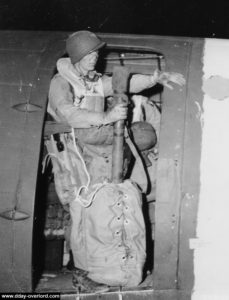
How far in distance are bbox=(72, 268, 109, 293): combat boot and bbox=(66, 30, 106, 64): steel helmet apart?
1.87 m

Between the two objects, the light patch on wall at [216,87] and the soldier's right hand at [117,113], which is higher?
the light patch on wall at [216,87]

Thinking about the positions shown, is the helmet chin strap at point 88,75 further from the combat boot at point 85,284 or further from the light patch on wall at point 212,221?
the combat boot at point 85,284

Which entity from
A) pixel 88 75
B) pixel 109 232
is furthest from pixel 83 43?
pixel 109 232

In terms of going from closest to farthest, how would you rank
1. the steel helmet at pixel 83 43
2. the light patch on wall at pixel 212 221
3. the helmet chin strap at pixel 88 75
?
the light patch on wall at pixel 212 221 → the steel helmet at pixel 83 43 → the helmet chin strap at pixel 88 75

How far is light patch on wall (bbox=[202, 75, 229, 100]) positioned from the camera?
9.77ft

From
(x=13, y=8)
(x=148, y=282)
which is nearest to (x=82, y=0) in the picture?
(x=13, y=8)

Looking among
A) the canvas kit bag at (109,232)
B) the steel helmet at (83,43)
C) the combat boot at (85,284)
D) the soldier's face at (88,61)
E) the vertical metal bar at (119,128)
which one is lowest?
the combat boot at (85,284)

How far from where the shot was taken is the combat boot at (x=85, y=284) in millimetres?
2902

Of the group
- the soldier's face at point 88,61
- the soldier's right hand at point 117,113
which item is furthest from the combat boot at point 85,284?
the soldier's face at point 88,61

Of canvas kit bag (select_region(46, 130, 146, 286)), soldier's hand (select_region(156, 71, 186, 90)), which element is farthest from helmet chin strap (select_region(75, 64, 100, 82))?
canvas kit bag (select_region(46, 130, 146, 286))

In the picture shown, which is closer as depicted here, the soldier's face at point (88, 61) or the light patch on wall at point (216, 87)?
the light patch on wall at point (216, 87)

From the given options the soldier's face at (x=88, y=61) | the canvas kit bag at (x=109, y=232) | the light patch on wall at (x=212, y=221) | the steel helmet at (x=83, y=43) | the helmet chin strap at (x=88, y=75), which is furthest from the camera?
the helmet chin strap at (x=88, y=75)

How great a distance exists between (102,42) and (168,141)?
1090 millimetres

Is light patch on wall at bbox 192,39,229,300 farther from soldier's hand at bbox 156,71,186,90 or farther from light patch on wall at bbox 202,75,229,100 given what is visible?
soldier's hand at bbox 156,71,186,90
